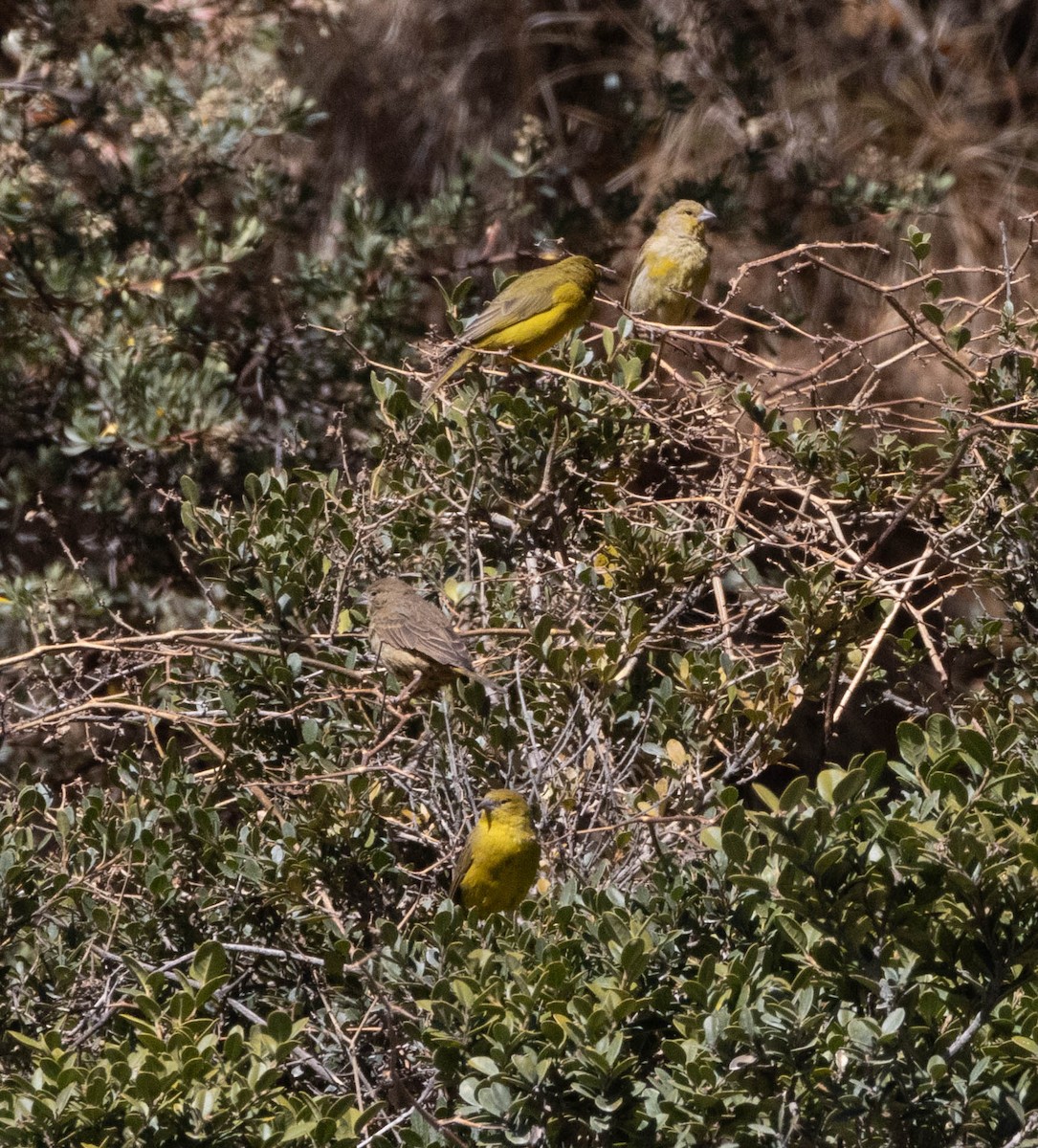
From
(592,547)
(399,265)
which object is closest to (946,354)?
(592,547)

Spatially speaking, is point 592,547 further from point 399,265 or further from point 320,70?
point 320,70

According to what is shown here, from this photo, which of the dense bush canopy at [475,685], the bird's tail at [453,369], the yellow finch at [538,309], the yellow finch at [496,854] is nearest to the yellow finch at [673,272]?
the yellow finch at [538,309]

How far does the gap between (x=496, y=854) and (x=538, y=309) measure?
1.98 m

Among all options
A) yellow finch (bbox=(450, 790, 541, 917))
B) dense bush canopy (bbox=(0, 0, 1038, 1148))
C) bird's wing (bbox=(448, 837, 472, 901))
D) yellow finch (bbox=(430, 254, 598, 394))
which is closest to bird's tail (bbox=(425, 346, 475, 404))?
dense bush canopy (bbox=(0, 0, 1038, 1148))

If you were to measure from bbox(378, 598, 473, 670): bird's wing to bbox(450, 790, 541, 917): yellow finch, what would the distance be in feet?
1.12

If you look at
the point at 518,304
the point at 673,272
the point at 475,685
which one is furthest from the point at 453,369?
the point at 673,272

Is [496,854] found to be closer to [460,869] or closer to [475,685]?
[460,869]

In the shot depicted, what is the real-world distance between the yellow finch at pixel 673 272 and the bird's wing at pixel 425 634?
209 cm

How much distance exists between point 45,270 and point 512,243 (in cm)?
225

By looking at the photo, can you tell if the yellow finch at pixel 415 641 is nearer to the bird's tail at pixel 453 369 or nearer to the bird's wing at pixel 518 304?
the bird's tail at pixel 453 369

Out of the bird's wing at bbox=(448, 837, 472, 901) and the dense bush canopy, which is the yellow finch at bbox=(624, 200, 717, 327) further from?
the bird's wing at bbox=(448, 837, 472, 901)

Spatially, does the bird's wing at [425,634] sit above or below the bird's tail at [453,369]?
below

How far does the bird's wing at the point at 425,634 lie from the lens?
325 cm

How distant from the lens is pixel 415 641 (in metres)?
3.32
